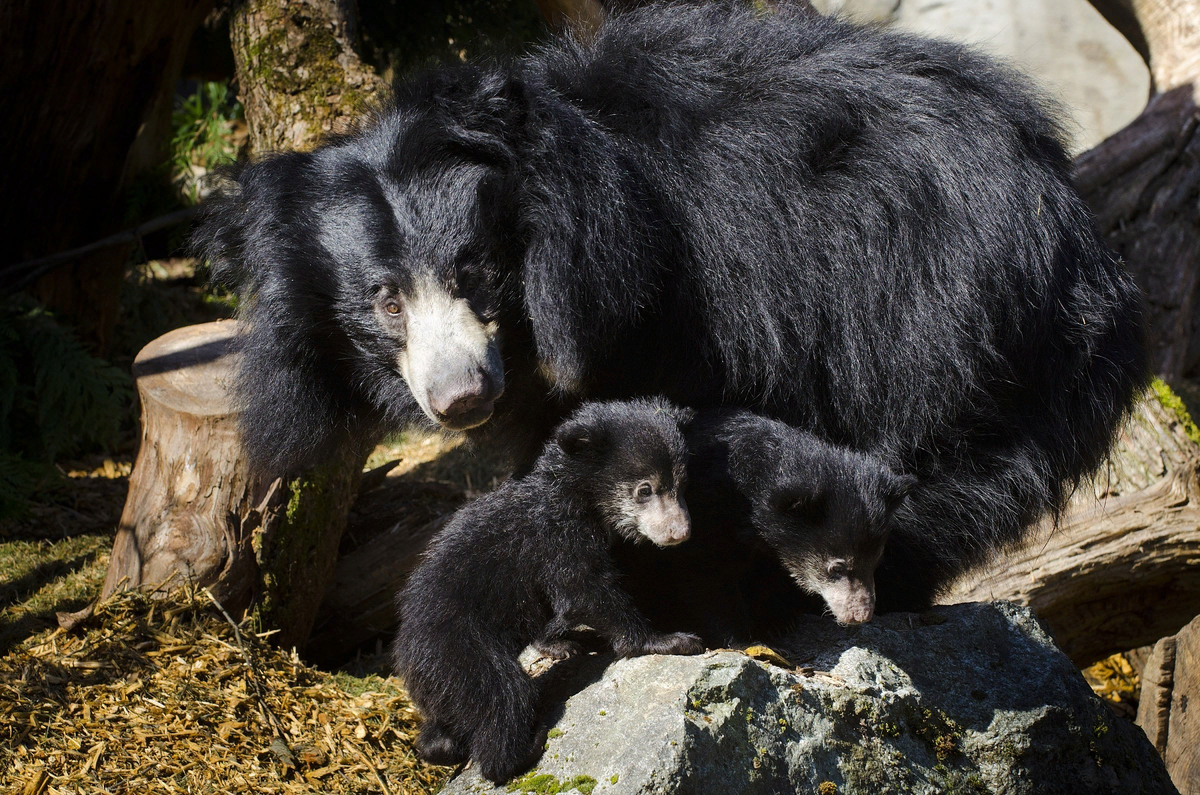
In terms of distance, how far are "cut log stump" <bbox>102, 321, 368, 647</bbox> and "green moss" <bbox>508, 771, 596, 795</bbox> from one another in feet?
6.65

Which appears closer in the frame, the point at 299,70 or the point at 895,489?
the point at 895,489

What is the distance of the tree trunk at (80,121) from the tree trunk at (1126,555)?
6.04 metres

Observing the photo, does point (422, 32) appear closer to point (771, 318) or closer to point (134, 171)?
point (134, 171)

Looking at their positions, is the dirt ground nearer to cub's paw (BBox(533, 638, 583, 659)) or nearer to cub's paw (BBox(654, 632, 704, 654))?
cub's paw (BBox(533, 638, 583, 659))

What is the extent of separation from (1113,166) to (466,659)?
6.39m

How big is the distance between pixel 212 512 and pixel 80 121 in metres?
3.65

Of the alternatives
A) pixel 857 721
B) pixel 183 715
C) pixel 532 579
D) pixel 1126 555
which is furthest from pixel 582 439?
pixel 1126 555

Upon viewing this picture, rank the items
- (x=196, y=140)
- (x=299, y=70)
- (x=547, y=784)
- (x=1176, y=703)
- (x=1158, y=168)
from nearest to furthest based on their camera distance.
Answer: (x=547, y=784)
(x=1176, y=703)
(x=299, y=70)
(x=1158, y=168)
(x=196, y=140)

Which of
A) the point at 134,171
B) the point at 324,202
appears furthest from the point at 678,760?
the point at 134,171

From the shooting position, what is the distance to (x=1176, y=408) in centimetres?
548

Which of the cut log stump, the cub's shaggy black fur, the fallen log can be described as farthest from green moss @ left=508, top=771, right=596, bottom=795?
the fallen log

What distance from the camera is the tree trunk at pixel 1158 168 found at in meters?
7.07

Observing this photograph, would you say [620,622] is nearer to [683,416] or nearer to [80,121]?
[683,416]

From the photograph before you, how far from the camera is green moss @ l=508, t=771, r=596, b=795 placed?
2.65 m
